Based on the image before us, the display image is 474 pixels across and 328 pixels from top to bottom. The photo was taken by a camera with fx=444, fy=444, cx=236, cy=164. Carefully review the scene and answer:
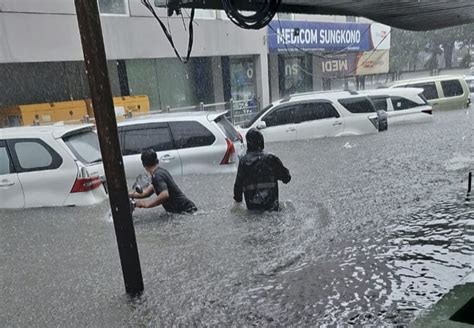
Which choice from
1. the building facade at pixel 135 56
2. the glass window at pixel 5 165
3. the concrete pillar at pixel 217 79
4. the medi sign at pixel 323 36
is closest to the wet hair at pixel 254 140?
the glass window at pixel 5 165

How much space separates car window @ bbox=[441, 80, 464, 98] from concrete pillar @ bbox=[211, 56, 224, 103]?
796 cm

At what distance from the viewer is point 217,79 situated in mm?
17078

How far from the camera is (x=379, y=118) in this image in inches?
476

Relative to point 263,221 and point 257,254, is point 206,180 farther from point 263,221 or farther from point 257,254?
point 257,254

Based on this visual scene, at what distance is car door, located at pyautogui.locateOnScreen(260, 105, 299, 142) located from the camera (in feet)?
37.9

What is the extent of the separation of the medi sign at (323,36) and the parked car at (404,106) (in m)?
3.75

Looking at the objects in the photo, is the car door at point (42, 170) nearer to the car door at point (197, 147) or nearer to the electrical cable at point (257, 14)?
the car door at point (197, 147)

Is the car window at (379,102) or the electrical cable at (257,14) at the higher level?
the electrical cable at (257,14)

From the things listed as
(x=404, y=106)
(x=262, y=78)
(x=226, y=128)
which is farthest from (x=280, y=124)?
(x=262, y=78)

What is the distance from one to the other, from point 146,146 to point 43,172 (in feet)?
6.32

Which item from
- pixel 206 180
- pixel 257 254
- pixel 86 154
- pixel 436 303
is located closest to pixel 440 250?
pixel 436 303

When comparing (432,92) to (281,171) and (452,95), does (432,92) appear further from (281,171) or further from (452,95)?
(281,171)

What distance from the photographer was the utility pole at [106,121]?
11.7ft

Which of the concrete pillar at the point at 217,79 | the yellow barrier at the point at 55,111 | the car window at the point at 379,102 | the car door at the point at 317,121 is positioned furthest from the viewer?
the concrete pillar at the point at 217,79
